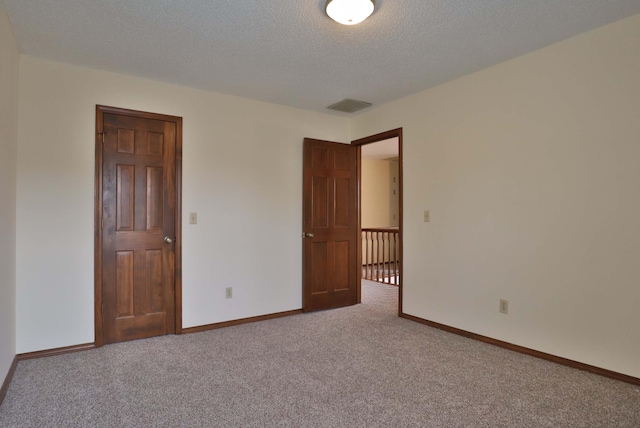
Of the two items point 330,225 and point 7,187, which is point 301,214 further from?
point 7,187

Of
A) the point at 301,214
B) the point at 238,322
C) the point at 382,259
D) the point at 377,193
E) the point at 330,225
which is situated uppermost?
the point at 377,193

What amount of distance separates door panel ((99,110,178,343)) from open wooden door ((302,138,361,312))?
4.77 ft

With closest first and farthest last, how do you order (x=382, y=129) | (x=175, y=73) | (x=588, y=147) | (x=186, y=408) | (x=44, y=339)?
1. (x=186, y=408)
2. (x=588, y=147)
3. (x=44, y=339)
4. (x=175, y=73)
5. (x=382, y=129)

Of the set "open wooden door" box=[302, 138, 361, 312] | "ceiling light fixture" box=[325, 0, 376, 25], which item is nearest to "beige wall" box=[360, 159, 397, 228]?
"open wooden door" box=[302, 138, 361, 312]

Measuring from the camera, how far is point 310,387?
2.29m

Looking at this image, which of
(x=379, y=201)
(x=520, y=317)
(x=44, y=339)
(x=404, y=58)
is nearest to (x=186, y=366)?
(x=44, y=339)

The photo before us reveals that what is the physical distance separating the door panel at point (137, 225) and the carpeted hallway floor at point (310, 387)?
246 millimetres

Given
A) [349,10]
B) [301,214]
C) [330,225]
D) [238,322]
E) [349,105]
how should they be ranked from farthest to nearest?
[330,225] < [301,214] < [349,105] < [238,322] < [349,10]

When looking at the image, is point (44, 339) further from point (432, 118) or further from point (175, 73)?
point (432, 118)

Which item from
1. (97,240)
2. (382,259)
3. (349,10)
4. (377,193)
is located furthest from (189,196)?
(377,193)

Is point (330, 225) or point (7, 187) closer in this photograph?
point (7, 187)

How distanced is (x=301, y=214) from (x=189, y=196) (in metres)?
1.29

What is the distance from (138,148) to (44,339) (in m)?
1.72

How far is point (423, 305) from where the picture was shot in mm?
3682
